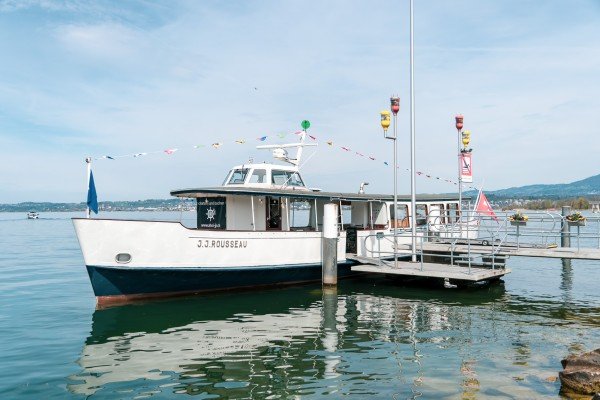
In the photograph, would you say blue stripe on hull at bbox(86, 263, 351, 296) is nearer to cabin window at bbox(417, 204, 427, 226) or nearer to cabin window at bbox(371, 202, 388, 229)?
cabin window at bbox(371, 202, 388, 229)

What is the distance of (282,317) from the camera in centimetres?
1390

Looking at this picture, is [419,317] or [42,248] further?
[42,248]

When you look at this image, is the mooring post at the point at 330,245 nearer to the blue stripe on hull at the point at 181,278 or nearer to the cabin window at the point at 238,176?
the blue stripe on hull at the point at 181,278

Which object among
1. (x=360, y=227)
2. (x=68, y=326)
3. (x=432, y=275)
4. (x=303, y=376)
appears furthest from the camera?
(x=360, y=227)

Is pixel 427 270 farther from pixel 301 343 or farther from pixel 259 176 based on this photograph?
pixel 301 343

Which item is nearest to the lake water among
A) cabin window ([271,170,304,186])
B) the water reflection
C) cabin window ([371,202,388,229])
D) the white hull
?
the water reflection

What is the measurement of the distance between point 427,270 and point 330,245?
139 inches

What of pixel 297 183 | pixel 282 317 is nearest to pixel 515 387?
pixel 282 317

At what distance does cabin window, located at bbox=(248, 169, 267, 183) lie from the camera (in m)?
18.5

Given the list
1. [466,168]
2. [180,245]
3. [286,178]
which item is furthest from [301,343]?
[466,168]

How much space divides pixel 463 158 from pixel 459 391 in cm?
1422

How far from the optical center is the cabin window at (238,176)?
18.5 metres

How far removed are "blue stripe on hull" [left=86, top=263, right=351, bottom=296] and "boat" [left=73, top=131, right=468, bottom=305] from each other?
1.1 inches

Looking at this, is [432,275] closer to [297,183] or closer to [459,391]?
[297,183]
